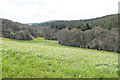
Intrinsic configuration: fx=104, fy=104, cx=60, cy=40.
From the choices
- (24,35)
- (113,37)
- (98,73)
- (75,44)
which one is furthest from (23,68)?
(24,35)

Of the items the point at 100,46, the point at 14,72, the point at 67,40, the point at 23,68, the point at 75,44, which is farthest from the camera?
the point at 67,40

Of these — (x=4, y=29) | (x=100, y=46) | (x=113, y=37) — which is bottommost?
(x=100, y=46)

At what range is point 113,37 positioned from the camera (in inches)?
2904

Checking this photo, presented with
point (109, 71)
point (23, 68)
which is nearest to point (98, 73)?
point (109, 71)

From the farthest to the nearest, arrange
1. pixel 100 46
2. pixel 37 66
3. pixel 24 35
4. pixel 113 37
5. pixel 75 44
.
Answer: pixel 24 35 < pixel 75 44 < pixel 100 46 < pixel 113 37 < pixel 37 66

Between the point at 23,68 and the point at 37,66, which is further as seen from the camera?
the point at 37,66

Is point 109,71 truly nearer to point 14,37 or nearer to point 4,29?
point 14,37

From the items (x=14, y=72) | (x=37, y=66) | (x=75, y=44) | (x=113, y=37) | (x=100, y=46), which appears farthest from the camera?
(x=75, y=44)

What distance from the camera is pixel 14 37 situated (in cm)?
13675

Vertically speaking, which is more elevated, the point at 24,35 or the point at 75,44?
the point at 24,35

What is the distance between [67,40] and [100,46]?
119 ft

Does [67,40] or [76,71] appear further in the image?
[67,40]

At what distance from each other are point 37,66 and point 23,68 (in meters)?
1.48

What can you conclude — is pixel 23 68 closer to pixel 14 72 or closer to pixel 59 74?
pixel 14 72
